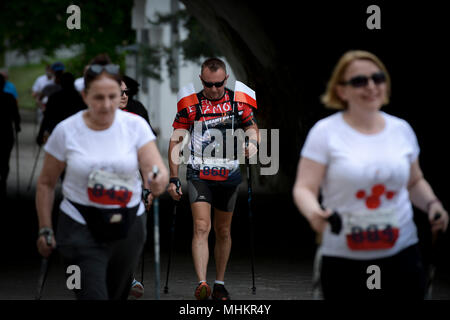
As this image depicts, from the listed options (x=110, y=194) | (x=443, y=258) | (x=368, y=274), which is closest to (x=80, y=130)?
(x=110, y=194)

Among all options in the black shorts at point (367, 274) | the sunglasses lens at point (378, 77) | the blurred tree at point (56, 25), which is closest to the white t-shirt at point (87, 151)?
the black shorts at point (367, 274)

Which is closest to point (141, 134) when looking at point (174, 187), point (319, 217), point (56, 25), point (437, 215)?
point (319, 217)

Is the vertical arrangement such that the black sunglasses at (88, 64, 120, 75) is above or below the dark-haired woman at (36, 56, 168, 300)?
above

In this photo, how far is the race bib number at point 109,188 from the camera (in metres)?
5.35

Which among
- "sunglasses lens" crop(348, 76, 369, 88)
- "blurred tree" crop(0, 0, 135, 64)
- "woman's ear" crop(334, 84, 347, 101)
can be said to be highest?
"blurred tree" crop(0, 0, 135, 64)

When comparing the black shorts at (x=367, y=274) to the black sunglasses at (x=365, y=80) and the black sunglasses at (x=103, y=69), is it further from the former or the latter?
the black sunglasses at (x=103, y=69)

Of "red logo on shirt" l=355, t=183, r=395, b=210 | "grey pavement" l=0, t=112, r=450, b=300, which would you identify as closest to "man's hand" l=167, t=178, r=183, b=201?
"grey pavement" l=0, t=112, r=450, b=300

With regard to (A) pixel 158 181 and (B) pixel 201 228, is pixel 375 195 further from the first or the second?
(B) pixel 201 228

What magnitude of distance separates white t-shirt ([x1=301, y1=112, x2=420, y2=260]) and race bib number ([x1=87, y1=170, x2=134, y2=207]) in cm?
109

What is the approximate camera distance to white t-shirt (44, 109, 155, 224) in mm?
5383

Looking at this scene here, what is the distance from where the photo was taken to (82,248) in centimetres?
541

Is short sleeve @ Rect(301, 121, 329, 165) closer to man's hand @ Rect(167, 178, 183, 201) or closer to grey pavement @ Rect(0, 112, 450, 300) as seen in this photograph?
man's hand @ Rect(167, 178, 183, 201)

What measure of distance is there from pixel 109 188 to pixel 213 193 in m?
2.76
